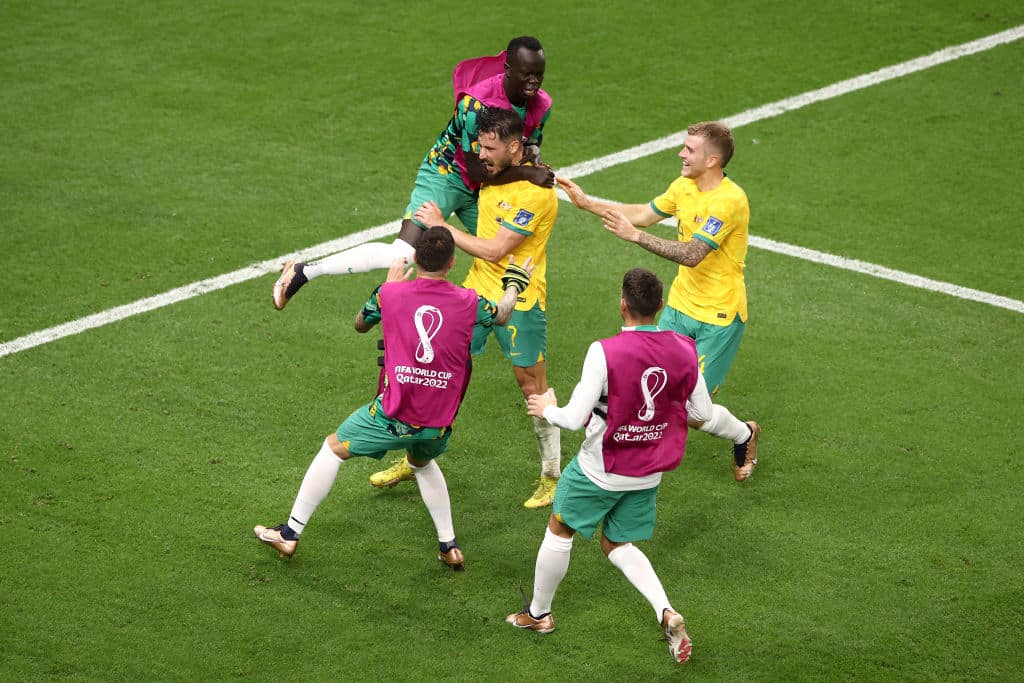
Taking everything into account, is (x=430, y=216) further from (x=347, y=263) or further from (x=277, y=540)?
(x=277, y=540)

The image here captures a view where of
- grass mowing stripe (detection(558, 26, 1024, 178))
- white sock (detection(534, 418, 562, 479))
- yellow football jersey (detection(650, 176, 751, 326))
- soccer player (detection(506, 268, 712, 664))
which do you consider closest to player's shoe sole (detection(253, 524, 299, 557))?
soccer player (detection(506, 268, 712, 664))

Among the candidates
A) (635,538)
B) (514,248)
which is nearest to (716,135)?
(514,248)

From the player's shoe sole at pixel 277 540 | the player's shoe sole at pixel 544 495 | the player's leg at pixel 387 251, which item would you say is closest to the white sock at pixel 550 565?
the player's shoe sole at pixel 544 495

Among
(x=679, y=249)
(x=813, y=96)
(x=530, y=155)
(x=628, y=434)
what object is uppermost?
(x=530, y=155)

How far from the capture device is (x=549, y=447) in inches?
297

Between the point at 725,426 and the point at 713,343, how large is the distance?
1.70ft

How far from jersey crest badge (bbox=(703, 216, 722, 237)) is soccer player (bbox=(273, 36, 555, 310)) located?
96 cm

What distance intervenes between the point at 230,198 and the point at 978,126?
307 inches

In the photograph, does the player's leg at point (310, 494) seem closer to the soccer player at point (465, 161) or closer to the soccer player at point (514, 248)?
the soccer player at point (514, 248)

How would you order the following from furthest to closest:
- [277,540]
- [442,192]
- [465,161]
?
[442,192], [465,161], [277,540]

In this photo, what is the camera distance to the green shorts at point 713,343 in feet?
24.4

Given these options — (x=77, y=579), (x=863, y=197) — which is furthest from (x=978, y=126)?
(x=77, y=579)

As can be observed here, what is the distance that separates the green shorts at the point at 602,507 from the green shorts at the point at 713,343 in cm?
147

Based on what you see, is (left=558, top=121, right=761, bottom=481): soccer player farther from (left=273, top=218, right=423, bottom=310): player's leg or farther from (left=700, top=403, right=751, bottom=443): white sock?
(left=273, top=218, right=423, bottom=310): player's leg
